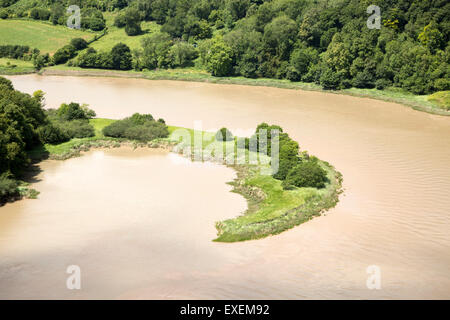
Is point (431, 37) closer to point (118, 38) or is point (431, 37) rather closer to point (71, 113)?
point (71, 113)

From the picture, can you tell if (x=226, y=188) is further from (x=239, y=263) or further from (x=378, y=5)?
(x=378, y=5)

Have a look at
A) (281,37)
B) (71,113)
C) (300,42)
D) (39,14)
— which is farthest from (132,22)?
(71,113)

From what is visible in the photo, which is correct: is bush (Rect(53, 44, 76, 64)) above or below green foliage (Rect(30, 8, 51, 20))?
below

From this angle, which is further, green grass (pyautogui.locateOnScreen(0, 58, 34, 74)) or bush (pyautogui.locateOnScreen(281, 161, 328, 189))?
green grass (pyautogui.locateOnScreen(0, 58, 34, 74))

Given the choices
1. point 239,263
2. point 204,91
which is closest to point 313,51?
point 204,91

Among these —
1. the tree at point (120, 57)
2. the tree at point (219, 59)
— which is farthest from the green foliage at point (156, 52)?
the tree at point (219, 59)

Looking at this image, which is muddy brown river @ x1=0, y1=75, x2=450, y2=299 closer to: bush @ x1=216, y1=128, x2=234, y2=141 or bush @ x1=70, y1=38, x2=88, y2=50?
bush @ x1=216, y1=128, x2=234, y2=141

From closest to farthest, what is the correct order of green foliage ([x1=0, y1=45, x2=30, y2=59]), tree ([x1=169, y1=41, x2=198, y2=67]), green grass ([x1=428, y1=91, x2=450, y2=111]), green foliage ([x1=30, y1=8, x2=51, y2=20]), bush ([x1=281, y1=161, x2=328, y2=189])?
1. bush ([x1=281, y1=161, x2=328, y2=189])
2. green grass ([x1=428, y1=91, x2=450, y2=111])
3. tree ([x1=169, y1=41, x2=198, y2=67])
4. green foliage ([x1=0, y1=45, x2=30, y2=59])
5. green foliage ([x1=30, y1=8, x2=51, y2=20])

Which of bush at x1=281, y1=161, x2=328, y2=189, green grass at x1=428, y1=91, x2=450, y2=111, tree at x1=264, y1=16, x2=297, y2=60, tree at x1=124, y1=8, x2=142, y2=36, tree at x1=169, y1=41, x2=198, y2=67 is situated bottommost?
bush at x1=281, y1=161, x2=328, y2=189

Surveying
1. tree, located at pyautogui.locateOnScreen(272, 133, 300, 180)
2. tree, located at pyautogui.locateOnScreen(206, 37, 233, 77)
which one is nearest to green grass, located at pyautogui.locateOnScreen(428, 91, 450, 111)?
tree, located at pyautogui.locateOnScreen(272, 133, 300, 180)
